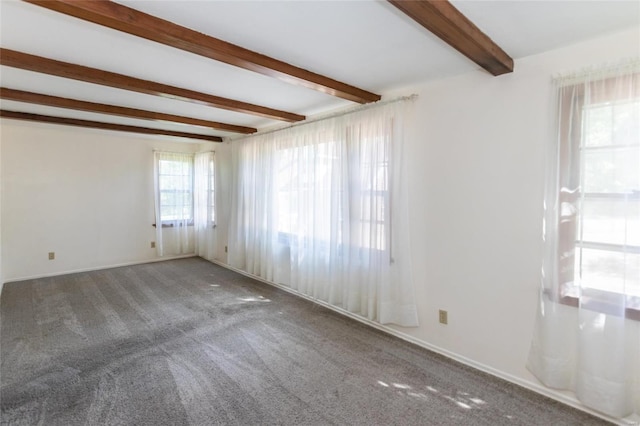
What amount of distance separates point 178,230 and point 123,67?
4215 mm

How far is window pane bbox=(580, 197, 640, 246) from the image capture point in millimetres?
1778

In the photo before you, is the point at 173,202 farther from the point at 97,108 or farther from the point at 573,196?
the point at 573,196

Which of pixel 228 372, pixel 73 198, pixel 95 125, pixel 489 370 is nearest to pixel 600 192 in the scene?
pixel 489 370

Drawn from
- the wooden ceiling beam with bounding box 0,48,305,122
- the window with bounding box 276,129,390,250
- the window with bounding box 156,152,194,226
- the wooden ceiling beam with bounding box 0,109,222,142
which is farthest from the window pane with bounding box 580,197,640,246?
the window with bounding box 156,152,194,226

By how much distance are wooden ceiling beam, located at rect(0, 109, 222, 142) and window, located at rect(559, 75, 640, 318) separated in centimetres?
485

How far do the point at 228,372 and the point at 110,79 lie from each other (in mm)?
2398

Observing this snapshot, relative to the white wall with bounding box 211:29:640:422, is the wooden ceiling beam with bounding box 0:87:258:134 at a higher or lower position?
higher

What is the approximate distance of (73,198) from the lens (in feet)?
16.6

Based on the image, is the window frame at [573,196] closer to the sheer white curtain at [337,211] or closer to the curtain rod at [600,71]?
the curtain rod at [600,71]

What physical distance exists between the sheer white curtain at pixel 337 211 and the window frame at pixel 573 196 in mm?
1118

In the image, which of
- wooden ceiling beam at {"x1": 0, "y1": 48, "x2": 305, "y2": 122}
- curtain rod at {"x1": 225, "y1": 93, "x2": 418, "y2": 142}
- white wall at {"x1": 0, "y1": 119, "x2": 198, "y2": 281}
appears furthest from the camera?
white wall at {"x1": 0, "y1": 119, "x2": 198, "y2": 281}

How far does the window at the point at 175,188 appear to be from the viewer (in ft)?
19.2

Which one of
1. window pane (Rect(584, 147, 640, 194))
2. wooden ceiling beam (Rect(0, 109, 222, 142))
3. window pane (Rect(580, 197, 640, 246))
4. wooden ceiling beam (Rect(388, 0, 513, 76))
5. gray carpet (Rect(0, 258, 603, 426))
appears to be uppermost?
wooden ceiling beam (Rect(0, 109, 222, 142))

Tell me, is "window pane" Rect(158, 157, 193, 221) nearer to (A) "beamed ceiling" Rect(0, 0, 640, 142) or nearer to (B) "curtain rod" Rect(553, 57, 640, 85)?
(A) "beamed ceiling" Rect(0, 0, 640, 142)
